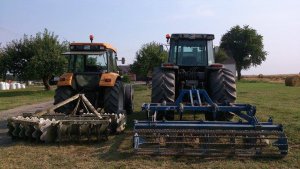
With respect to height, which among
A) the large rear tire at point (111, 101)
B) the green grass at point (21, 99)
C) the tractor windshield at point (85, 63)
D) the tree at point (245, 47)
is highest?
the tree at point (245, 47)

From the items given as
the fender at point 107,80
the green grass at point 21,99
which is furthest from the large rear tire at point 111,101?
the green grass at point 21,99

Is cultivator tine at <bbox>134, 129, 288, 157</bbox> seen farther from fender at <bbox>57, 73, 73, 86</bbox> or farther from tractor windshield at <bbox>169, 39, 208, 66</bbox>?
tractor windshield at <bbox>169, 39, 208, 66</bbox>

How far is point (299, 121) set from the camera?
9.47 m

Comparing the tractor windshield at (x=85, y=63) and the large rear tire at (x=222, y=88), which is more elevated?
the tractor windshield at (x=85, y=63)

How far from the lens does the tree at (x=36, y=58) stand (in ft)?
94.2

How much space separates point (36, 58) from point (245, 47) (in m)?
43.0

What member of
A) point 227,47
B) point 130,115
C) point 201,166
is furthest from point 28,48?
point 227,47

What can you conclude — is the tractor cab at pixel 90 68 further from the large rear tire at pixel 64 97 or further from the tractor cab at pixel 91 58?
the large rear tire at pixel 64 97

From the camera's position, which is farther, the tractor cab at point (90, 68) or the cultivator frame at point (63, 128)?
the tractor cab at point (90, 68)

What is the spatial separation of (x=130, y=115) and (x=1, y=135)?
4.23 meters

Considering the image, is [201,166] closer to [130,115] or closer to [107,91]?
[107,91]

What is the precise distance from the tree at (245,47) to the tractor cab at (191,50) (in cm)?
5284

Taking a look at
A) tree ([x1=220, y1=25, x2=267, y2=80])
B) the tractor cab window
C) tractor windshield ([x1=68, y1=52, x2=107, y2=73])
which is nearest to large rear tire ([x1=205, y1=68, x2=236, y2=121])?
the tractor cab window

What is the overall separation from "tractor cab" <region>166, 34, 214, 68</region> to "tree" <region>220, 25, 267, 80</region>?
5284 cm
